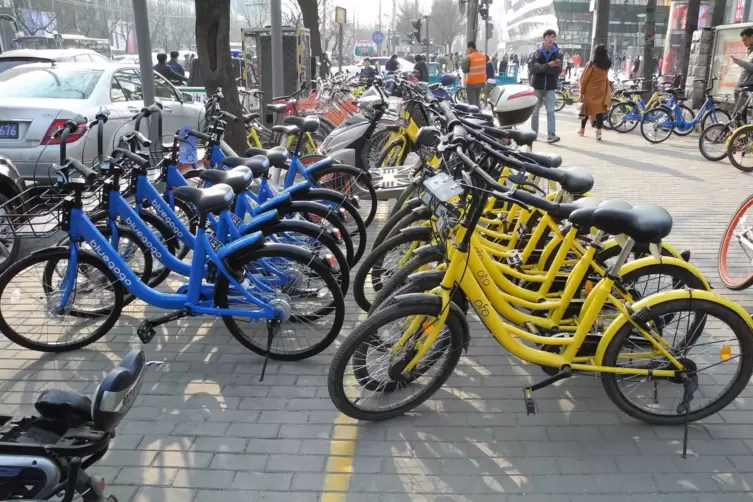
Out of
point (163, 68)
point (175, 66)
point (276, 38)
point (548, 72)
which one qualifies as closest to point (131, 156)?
point (276, 38)

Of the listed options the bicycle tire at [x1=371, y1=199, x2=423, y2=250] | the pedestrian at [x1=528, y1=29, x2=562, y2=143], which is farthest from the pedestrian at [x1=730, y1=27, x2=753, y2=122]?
the bicycle tire at [x1=371, y1=199, x2=423, y2=250]

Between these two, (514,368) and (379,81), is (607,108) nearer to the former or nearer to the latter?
(379,81)

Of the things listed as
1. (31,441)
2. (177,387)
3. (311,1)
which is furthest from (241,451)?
(311,1)

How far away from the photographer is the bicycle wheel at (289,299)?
375cm

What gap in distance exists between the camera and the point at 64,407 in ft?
6.85

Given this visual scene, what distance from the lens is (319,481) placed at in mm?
2826

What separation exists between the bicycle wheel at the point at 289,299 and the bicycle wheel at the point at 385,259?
0.36m

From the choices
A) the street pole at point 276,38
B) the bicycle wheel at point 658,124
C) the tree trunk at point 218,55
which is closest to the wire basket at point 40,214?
the tree trunk at point 218,55

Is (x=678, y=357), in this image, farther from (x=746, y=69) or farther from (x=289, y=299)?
(x=746, y=69)

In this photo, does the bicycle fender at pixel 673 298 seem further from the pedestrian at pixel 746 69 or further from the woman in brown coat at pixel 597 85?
the woman in brown coat at pixel 597 85

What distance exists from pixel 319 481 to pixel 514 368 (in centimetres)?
157

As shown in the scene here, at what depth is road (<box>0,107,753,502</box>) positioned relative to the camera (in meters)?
2.78

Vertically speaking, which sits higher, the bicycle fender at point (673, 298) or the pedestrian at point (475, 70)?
the pedestrian at point (475, 70)

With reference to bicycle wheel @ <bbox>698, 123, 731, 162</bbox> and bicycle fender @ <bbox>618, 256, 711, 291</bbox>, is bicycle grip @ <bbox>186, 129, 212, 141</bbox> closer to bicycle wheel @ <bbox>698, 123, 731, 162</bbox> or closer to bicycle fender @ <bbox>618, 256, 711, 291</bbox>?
bicycle fender @ <bbox>618, 256, 711, 291</bbox>
